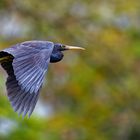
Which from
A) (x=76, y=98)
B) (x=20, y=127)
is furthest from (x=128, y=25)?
(x=20, y=127)

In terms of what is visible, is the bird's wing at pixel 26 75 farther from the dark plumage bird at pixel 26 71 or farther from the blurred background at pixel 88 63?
the blurred background at pixel 88 63

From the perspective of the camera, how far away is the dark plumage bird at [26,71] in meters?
5.35

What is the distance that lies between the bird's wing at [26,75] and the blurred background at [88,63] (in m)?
4.80

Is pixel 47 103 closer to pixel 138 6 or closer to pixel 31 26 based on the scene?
pixel 31 26

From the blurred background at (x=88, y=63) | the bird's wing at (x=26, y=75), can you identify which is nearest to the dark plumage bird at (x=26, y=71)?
the bird's wing at (x=26, y=75)

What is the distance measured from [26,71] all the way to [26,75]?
4 cm

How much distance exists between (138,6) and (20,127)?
285 cm

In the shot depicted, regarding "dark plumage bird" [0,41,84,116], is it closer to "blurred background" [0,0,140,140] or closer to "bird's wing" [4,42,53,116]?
"bird's wing" [4,42,53,116]

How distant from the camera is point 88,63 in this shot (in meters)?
11.0

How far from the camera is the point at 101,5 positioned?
1116 centimetres

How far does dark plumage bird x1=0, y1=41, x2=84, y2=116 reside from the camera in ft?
17.5

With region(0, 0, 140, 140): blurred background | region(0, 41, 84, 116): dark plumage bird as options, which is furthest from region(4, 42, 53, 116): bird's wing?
region(0, 0, 140, 140): blurred background

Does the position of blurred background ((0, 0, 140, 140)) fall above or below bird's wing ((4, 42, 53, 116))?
above

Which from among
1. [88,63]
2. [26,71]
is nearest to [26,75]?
[26,71]
